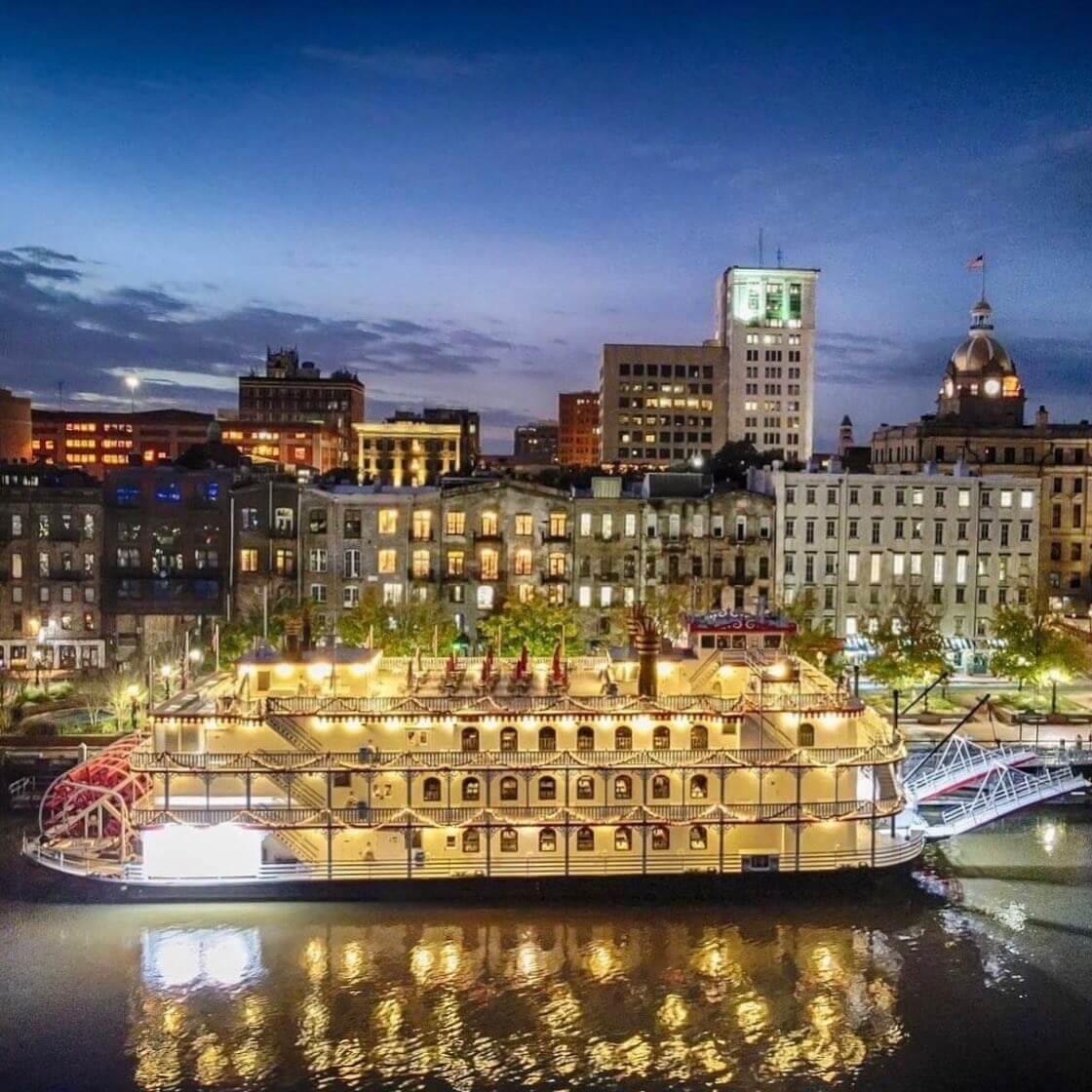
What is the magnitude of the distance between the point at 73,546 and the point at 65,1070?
44660 millimetres

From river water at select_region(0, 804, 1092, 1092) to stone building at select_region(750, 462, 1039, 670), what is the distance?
97.3 feet

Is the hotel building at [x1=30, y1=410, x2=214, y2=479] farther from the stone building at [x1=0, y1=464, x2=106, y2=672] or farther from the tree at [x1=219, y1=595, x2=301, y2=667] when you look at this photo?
the tree at [x1=219, y1=595, x2=301, y2=667]

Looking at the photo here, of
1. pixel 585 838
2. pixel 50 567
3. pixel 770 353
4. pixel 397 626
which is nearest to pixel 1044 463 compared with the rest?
pixel 397 626

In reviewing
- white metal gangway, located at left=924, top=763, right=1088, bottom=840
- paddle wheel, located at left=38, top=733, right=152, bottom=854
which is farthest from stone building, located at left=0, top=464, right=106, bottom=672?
white metal gangway, located at left=924, top=763, right=1088, bottom=840

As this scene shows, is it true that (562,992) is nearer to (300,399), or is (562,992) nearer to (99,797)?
(99,797)

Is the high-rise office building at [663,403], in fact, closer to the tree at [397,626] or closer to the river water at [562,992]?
the tree at [397,626]

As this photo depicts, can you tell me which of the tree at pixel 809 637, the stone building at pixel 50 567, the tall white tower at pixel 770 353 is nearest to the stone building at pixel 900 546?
the tree at pixel 809 637

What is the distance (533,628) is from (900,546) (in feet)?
72.9

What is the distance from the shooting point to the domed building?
89.7 meters

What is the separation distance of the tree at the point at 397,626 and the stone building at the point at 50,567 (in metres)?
15.3

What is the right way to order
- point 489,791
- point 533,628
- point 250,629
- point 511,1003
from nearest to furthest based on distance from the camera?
A: 1. point 511,1003
2. point 489,791
3. point 250,629
4. point 533,628

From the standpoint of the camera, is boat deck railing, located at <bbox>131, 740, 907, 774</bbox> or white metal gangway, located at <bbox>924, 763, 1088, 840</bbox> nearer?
boat deck railing, located at <bbox>131, 740, 907, 774</bbox>

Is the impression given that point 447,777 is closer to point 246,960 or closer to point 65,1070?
point 246,960

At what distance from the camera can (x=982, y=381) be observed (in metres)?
92.8
